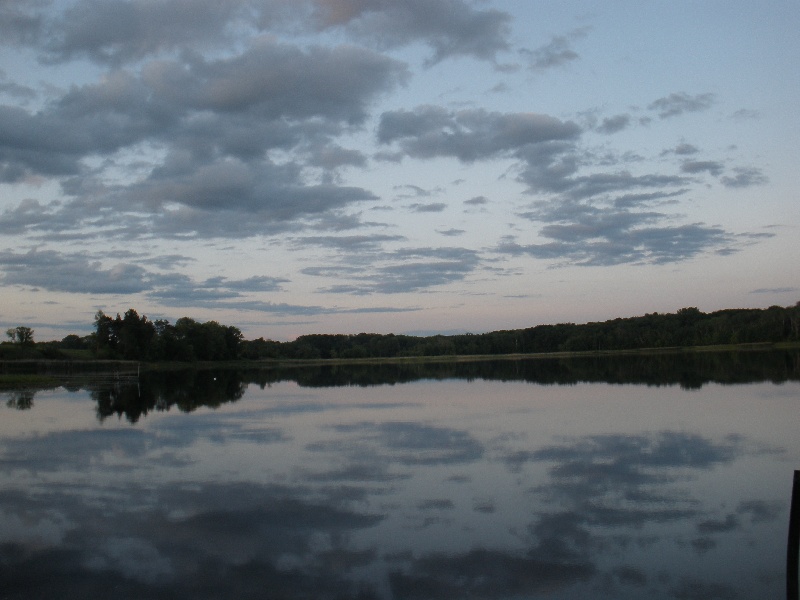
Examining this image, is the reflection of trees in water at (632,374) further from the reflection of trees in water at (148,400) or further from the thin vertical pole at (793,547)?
the thin vertical pole at (793,547)

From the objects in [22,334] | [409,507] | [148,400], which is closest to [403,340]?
[22,334]

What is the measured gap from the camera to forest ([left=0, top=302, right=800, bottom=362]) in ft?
395

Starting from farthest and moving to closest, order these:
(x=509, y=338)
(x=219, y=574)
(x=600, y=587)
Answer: (x=509, y=338) → (x=219, y=574) → (x=600, y=587)

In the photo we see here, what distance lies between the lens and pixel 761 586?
31.1ft

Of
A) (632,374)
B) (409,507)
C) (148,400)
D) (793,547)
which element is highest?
(793,547)

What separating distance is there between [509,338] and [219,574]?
178152 mm

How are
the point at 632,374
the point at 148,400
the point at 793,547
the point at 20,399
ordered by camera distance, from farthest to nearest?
1. the point at 632,374
2. the point at 20,399
3. the point at 148,400
4. the point at 793,547

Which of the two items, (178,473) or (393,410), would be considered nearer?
(178,473)

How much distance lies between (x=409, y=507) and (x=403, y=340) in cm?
18155

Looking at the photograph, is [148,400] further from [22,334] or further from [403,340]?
[403,340]

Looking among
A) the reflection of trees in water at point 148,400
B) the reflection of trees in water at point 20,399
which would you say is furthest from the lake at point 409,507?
the reflection of trees in water at point 20,399

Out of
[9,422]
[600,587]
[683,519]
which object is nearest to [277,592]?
[600,587]

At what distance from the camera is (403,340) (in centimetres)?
19512

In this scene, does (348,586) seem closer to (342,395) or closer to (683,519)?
(683,519)
